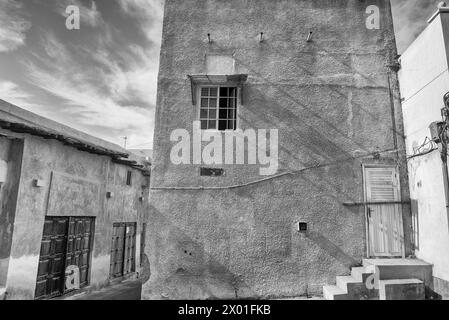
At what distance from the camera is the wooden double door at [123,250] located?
36.0 ft

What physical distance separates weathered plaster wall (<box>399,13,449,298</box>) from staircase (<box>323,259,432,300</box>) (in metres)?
0.34

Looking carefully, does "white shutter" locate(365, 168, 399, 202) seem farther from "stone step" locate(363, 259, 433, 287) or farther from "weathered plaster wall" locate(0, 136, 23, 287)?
"weathered plaster wall" locate(0, 136, 23, 287)

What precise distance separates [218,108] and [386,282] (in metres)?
5.45

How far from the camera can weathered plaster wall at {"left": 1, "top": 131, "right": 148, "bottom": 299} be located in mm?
6938

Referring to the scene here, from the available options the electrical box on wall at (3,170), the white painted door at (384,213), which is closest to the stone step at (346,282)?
the white painted door at (384,213)

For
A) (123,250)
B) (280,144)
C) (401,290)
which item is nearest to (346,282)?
(401,290)

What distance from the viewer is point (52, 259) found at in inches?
317

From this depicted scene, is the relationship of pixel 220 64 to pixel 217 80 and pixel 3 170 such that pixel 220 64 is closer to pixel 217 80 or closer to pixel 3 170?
pixel 217 80

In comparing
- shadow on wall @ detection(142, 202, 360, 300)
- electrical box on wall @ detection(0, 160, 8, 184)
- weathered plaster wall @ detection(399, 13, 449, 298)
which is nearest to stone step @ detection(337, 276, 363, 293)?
shadow on wall @ detection(142, 202, 360, 300)

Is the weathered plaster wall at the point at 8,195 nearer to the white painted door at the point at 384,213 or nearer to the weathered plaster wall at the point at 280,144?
the weathered plaster wall at the point at 280,144

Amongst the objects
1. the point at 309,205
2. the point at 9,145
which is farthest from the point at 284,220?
the point at 9,145

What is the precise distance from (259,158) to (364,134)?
108 inches
